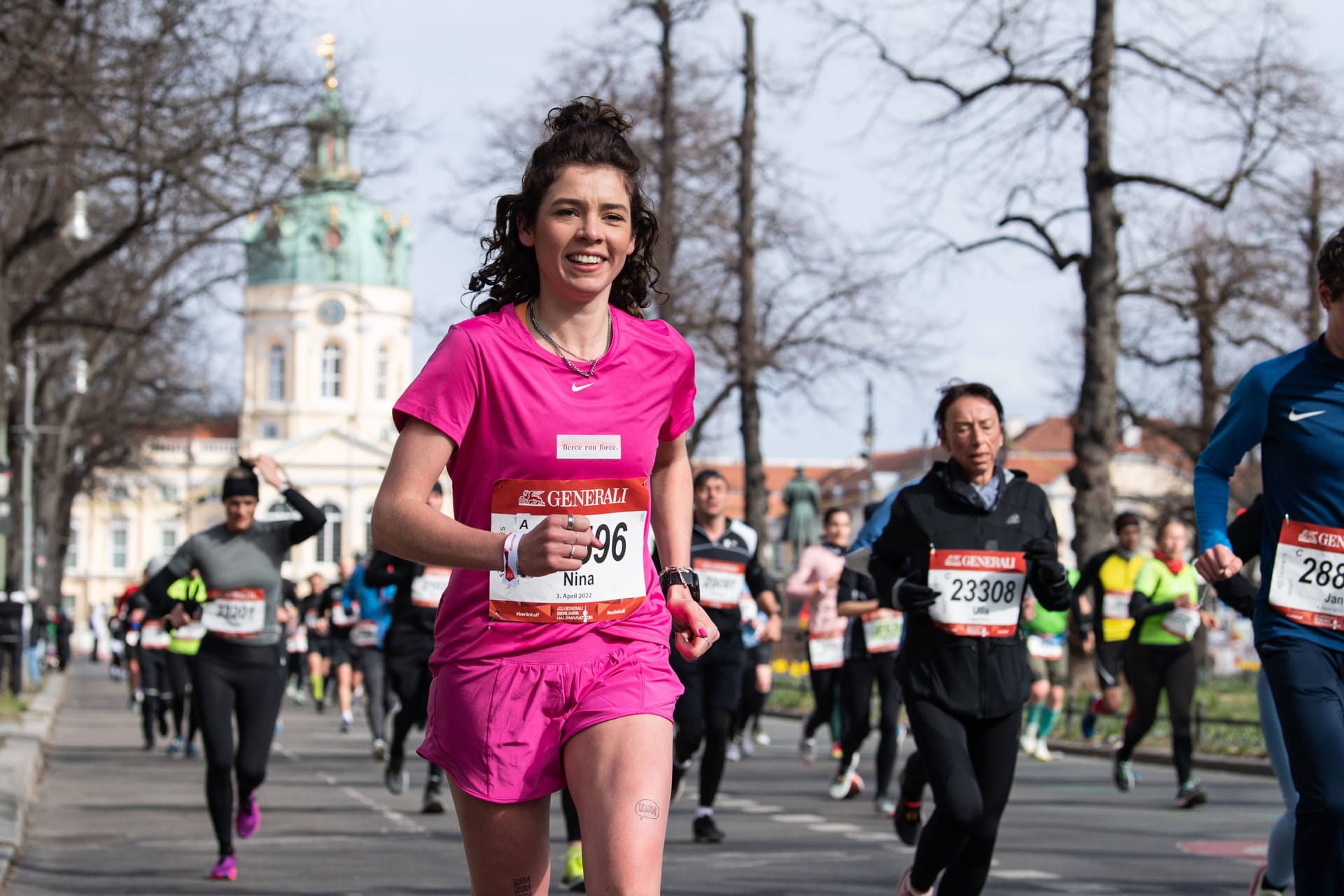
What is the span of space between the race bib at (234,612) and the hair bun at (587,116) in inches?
232

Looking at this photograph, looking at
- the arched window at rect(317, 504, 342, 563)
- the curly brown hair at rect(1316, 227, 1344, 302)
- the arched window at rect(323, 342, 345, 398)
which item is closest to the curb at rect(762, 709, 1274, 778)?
the curly brown hair at rect(1316, 227, 1344, 302)

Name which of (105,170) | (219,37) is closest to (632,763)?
(219,37)

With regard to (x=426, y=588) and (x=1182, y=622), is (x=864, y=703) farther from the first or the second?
(x=426, y=588)

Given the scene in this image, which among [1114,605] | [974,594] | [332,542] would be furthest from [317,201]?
[332,542]

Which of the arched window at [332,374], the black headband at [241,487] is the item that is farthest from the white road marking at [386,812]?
the arched window at [332,374]

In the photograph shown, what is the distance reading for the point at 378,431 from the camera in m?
134

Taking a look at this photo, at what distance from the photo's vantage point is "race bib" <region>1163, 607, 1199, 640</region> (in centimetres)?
1325

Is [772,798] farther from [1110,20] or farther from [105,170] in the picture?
[105,170]

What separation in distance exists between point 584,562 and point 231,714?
626cm

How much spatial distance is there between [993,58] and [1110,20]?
132 cm

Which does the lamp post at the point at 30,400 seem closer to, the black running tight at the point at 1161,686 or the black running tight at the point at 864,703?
the black running tight at the point at 864,703

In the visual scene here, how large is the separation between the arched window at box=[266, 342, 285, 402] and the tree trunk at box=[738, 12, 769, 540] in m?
107

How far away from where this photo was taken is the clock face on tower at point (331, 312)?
132000mm

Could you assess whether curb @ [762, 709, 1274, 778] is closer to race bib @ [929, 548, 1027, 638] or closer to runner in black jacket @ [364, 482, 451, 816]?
runner in black jacket @ [364, 482, 451, 816]
